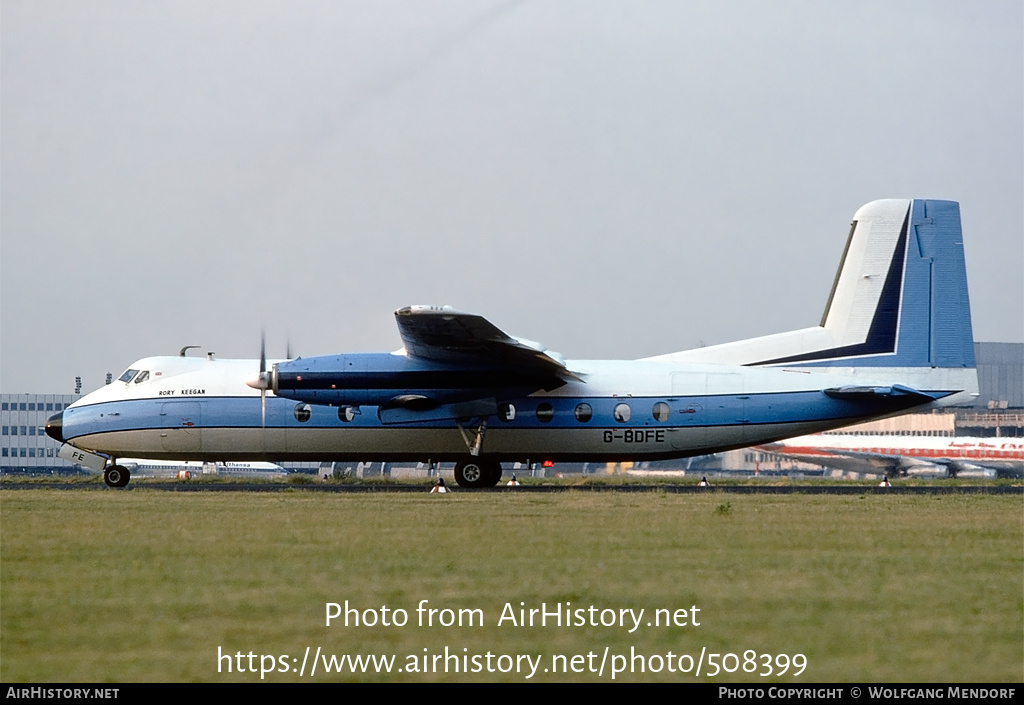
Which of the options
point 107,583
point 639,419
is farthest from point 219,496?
point 107,583

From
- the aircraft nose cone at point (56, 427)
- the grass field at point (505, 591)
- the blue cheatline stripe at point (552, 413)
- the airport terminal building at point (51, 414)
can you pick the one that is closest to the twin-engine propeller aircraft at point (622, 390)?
the blue cheatline stripe at point (552, 413)

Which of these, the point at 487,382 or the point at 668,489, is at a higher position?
the point at 487,382

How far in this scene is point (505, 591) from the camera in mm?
10984

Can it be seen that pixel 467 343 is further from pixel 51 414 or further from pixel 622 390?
pixel 51 414

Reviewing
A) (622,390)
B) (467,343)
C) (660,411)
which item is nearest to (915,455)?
(660,411)

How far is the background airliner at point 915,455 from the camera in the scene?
59.6m

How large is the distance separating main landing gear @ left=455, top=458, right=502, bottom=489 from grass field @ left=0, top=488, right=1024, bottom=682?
10.3 metres

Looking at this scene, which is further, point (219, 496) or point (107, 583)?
point (219, 496)

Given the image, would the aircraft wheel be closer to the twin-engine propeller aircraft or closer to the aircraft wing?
the twin-engine propeller aircraft

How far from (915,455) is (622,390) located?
3714 cm

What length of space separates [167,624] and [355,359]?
1898 cm

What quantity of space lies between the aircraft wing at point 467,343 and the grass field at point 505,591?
6.84 metres

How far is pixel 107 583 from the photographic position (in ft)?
36.9
